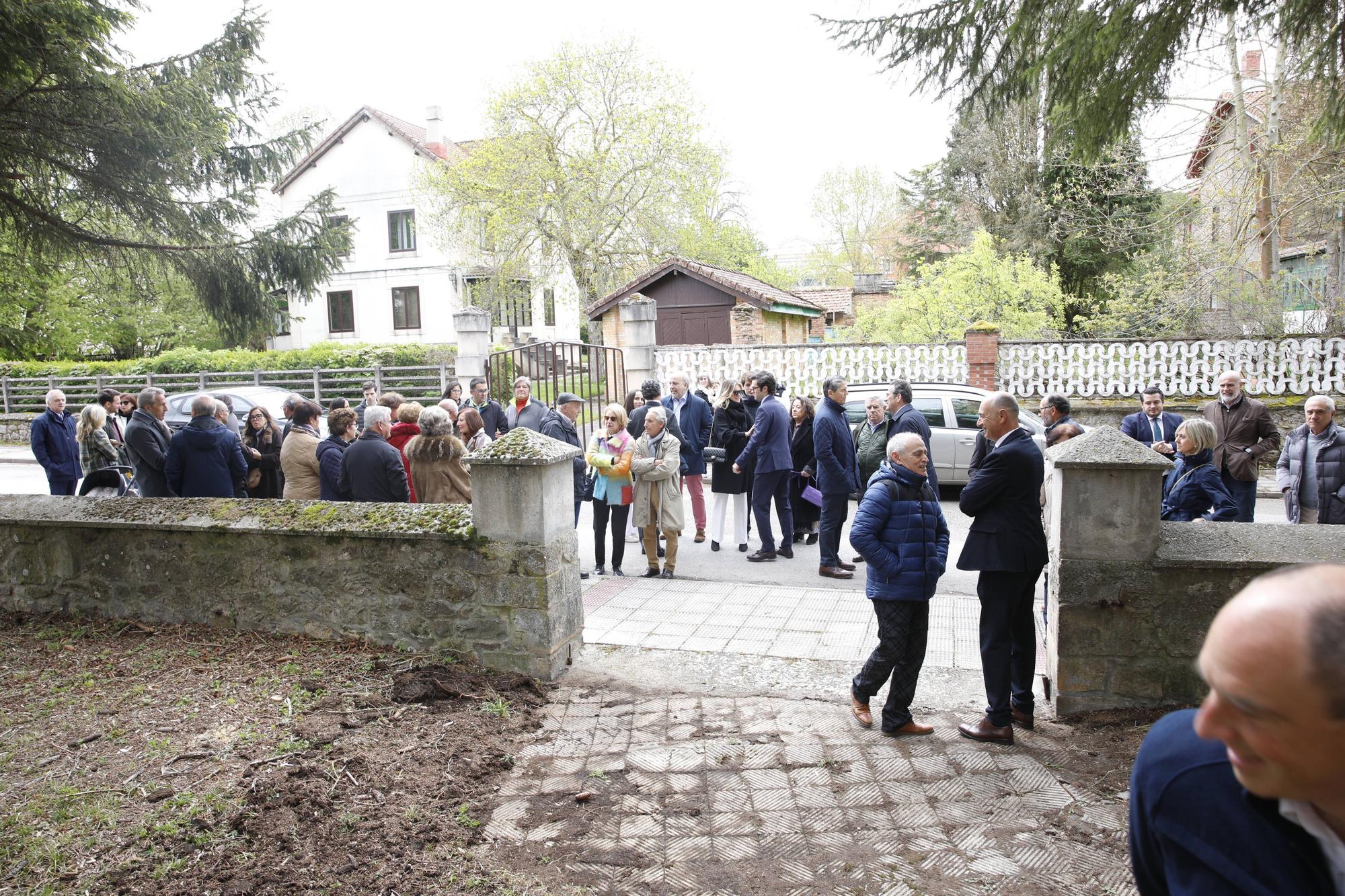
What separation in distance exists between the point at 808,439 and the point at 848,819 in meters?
6.23

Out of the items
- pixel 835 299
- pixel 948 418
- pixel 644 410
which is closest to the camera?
pixel 644 410

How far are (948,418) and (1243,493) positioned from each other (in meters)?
4.73

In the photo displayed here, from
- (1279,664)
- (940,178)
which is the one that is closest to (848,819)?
(1279,664)

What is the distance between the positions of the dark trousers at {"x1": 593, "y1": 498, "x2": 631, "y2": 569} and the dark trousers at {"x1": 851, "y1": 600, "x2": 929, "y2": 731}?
4.24m

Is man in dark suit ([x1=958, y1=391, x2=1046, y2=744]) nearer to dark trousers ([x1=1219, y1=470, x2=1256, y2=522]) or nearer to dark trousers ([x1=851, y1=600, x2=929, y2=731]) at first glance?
dark trousers ([x1=851, y1=600, x2=929, y2=731])

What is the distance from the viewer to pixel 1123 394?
16.0m

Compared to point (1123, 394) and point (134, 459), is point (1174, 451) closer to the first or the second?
point (1123, 394)

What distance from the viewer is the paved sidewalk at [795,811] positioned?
3.40 metres

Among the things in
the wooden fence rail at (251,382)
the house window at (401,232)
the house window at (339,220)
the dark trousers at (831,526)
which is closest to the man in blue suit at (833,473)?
the dark trousers at (831,526)

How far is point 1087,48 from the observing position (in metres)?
4.71

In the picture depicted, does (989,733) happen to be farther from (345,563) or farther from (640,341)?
(640,341)

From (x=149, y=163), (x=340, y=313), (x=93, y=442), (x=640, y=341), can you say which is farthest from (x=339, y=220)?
(x=340, y=313)

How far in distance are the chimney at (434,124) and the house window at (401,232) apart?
362cm

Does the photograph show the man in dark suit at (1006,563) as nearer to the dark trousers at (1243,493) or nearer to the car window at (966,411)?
the dark trousers at (1243,493)
